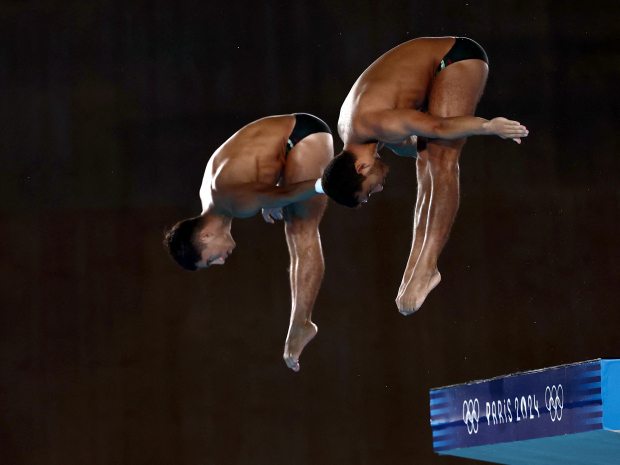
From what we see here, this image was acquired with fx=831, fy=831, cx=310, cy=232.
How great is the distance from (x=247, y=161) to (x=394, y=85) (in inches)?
32.5

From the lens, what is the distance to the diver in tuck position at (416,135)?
10.6 ft

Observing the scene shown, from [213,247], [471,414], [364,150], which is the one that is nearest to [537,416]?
[471,414]

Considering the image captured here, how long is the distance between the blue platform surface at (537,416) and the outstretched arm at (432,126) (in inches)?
31.8

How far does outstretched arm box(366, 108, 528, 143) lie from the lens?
280 centimetres

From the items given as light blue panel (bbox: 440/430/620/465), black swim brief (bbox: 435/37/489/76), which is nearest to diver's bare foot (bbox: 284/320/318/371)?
light blue panel (bbox: 440/430/620/465)

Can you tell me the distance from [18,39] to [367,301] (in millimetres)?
3451

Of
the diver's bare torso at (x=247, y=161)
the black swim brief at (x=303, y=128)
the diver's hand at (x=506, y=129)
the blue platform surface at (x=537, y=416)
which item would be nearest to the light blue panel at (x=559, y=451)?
the blue platform surface at (x=537, y=416)

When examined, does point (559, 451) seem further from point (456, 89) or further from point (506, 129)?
point (456, 89)

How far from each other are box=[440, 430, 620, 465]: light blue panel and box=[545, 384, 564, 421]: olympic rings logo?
0.24ft

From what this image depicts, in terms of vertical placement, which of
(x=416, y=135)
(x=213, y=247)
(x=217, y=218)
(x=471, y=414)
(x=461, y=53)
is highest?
(x=461, y=53)

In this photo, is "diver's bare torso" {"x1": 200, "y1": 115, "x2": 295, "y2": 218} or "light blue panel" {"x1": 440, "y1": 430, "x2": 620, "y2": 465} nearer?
"light blue panel" {"x1": 440, "y1": 430, "x2": 620, "y2": 465}

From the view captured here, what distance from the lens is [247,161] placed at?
12.4ft

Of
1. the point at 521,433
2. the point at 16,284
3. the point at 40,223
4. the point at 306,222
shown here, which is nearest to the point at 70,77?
the point at 40,223

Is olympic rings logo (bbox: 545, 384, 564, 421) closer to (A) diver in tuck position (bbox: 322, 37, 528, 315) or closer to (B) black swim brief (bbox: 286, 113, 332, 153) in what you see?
(A) diver in tuck position (bbox: 322, 37, 528, 315)
